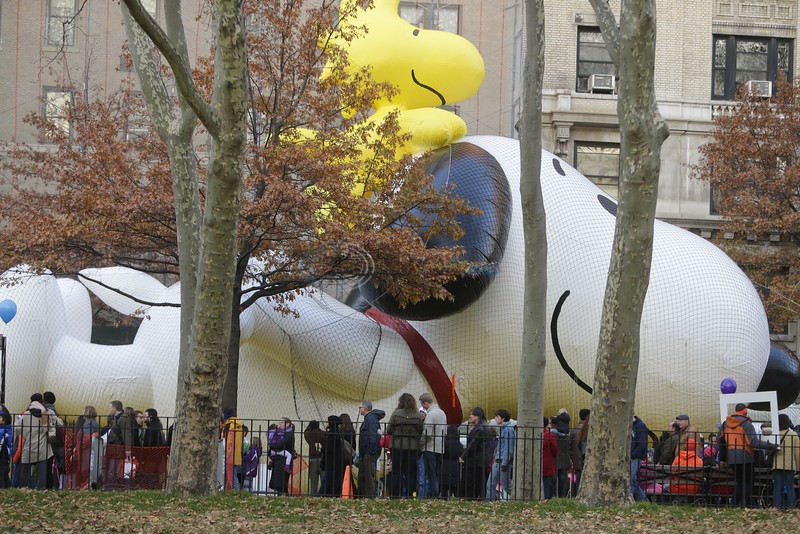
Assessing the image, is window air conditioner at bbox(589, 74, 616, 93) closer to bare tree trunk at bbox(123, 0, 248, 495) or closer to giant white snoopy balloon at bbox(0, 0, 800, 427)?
giant white snoopy balloon at bbox(0, 0, 800, 427)

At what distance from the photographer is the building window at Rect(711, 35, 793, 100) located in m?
37.8

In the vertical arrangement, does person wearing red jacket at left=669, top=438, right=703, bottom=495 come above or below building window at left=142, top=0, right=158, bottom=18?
below

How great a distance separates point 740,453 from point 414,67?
34.2ft

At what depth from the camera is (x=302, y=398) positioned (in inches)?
863

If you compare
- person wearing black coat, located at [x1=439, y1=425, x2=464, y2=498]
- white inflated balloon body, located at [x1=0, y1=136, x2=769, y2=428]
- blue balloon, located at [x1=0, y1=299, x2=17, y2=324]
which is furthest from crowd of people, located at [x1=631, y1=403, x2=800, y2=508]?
blue balloon, located at [x1=0, y1=299, x2=17, y2=324]

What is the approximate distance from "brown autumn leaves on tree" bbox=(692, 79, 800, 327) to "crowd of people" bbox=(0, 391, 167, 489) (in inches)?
733

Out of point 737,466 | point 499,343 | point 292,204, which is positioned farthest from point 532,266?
point 499,343

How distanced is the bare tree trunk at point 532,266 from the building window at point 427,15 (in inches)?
955

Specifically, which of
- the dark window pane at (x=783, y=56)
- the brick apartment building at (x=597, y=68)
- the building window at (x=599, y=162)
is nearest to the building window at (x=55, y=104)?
the brick apartment building at (x=597, y=68)

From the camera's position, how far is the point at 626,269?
41.4 ft

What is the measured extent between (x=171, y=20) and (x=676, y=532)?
8.05m

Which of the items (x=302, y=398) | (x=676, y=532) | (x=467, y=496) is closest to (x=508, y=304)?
(x=302, y=398)

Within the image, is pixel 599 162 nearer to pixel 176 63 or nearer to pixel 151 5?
pixel 151 5

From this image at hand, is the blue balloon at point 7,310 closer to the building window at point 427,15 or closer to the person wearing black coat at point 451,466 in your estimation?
the person wearing black coat at point 451,466
